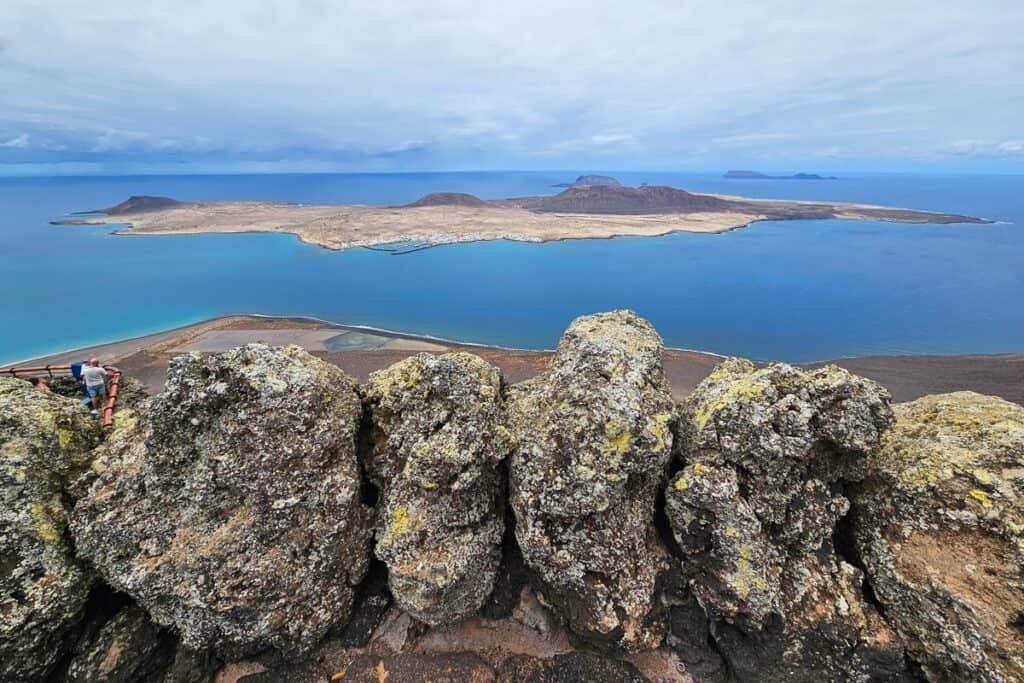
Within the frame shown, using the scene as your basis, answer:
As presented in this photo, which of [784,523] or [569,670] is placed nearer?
[784,523]

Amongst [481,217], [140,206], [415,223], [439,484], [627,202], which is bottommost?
[439,484]

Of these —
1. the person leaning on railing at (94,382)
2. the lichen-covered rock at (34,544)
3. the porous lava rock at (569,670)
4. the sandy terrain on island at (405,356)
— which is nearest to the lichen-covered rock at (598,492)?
the porous lava rock at (569,670)

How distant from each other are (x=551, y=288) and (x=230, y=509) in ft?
158

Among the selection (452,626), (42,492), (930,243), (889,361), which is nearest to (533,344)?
(889,361)

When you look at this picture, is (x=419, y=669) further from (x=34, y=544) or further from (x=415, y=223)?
(x=415, y=223)

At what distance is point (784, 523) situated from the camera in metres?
8.01

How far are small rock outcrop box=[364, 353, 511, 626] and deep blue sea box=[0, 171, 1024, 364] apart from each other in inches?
1101

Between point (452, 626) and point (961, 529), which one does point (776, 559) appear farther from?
point (452, 626)

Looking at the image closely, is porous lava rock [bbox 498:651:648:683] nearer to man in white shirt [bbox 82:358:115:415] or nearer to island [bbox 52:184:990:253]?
man in white shirt [bbox 82:358:115:415]

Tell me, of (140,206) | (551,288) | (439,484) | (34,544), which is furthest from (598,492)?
(140,206)

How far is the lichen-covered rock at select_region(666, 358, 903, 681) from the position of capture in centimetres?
769

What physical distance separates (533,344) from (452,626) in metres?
28.1

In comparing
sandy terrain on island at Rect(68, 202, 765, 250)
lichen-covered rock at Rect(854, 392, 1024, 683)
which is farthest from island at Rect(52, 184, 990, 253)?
lichen-covered rock at Rect(854, 392, 1024, 683)

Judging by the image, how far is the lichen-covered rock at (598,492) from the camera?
796 centimetres
